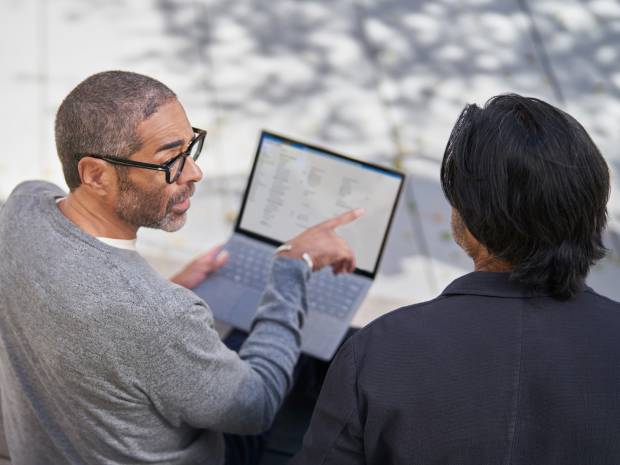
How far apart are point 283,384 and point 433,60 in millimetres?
3164

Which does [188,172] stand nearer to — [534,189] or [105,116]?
[105,116]

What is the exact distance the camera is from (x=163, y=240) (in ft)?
9.93

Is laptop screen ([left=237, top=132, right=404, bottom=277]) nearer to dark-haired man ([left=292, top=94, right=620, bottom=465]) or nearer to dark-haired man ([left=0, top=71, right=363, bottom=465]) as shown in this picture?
dark-haired man ([left=0, top=71, right=363, bottom=465])

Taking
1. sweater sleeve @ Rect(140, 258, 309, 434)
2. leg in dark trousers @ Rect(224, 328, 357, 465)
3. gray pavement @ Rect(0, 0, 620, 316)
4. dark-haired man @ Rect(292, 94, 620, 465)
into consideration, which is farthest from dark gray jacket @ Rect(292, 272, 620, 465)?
gray pavement @ Rect(0, 0, 620, 316)

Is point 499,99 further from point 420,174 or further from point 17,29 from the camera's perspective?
point 17,29

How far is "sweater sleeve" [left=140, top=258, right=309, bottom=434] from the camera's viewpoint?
3.97 feet

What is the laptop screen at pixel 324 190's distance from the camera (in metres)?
1.86

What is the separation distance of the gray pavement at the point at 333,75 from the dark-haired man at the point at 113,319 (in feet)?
5.18

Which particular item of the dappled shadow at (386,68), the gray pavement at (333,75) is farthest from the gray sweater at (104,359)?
the dappled shadow at (386,68)

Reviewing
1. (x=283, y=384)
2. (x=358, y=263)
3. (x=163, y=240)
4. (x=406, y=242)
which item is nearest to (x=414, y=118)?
(x=406, y=242)

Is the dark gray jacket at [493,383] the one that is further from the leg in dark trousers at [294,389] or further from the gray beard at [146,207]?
the leg in dark trousers at [294,389]

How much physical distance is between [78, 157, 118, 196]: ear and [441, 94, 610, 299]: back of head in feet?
2.56

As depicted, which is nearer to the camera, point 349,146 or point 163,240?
point 163,240

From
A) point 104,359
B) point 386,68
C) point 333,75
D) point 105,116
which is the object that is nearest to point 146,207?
point 105,116
